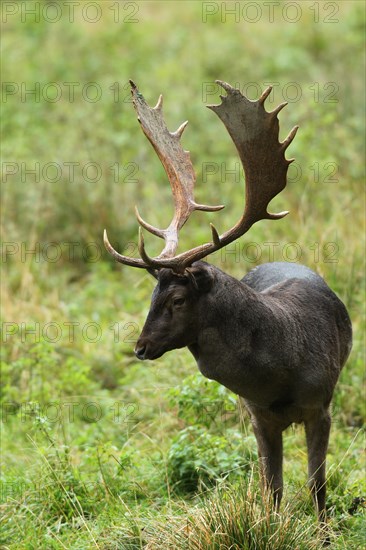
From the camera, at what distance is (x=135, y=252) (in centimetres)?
1029

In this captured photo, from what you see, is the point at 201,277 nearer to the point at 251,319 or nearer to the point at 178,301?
the point at 178,301

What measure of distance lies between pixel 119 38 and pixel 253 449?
1096cm

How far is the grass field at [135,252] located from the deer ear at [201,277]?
1020 mm

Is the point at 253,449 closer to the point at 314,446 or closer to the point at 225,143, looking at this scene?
the point at 314,446

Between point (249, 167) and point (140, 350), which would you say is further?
point (249, 167)

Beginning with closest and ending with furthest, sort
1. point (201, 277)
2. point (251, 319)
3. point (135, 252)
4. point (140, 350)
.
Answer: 1. point (140, 350)
2. point (201, 277)
3. point (251, 319)
4. point (135, 252)

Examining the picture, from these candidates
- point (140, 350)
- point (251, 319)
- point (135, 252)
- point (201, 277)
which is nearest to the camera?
point (140, 350)

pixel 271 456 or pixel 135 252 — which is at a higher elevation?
pixel 135 252

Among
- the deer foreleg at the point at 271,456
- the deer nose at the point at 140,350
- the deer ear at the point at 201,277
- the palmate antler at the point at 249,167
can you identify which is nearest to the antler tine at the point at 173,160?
the palmate antler at the point at 249,167

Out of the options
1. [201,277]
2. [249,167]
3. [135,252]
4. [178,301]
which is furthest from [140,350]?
[135,252]

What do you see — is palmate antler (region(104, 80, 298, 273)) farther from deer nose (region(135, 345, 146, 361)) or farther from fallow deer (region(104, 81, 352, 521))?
deer nose (region(135, 345, 146, 361))

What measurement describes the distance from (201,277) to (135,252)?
506 cm

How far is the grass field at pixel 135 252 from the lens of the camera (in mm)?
6137

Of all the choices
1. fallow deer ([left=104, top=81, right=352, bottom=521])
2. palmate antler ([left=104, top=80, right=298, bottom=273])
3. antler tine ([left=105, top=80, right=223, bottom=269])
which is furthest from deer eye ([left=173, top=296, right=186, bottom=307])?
antler tine ([left=105, top=80, right=223, bottom=269])
